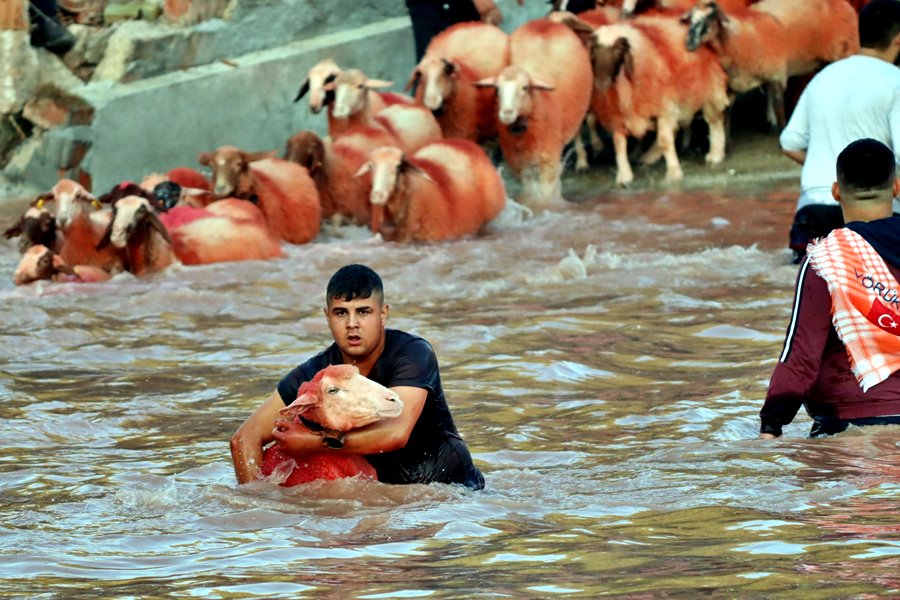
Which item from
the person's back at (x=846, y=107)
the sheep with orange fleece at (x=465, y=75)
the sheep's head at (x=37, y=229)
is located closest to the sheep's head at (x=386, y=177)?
the sheep with orange fleece at (x=465, y=75)

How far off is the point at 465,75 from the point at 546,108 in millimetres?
831

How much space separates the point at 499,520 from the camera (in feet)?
17.6

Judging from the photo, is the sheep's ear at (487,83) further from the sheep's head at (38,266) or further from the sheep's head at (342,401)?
the sheep's head at (342,401)

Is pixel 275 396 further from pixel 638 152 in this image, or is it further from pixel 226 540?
pixel 638 152

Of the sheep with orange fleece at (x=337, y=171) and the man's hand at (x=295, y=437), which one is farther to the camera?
the sheep with orange fleece at (x=337, y=171)

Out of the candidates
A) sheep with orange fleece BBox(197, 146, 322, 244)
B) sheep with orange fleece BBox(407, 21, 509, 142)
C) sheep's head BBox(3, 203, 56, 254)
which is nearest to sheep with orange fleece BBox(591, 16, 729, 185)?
sheep with orange fleece BBox(407, 21, 509, 142)

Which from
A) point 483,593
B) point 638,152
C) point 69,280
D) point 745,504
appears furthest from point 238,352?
point 638,152

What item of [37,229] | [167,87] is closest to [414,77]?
[167,87]

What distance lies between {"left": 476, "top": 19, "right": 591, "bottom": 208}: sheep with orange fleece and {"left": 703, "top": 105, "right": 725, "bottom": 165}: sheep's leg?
1.22 meters

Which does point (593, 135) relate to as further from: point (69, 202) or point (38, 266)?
point (38, 266)

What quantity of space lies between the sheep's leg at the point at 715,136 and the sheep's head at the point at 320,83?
11.8 feet

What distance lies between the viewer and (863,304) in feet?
18.8

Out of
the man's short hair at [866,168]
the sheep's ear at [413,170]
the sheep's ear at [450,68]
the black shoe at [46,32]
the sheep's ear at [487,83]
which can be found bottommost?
the sheep's ear at [413,170]

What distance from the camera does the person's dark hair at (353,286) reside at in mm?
5410
